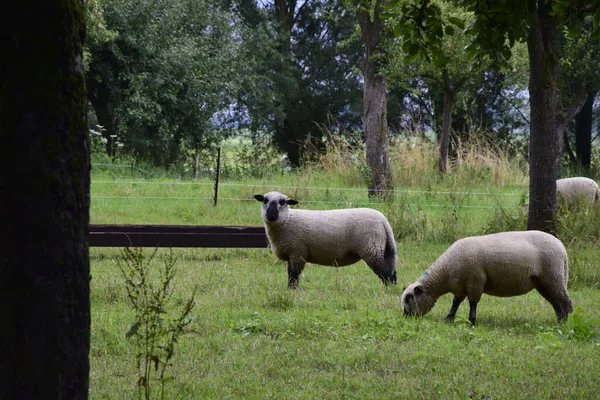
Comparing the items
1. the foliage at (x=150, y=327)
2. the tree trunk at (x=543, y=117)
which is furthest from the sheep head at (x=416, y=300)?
the tree trunk at (x=543, y=117)

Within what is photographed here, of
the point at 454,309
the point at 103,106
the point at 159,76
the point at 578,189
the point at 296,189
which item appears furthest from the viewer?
the point at 103,106

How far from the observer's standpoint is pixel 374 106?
2091 centimetres

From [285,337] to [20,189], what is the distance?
13.6 feet

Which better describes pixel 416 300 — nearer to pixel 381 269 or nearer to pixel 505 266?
pixel 505 266

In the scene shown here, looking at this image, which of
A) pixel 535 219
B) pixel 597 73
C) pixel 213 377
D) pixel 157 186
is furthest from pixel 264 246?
pixel 597 73

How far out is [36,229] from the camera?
3.87 m

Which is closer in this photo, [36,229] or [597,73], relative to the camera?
[36,229]

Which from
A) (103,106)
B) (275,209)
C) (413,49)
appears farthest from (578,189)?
(103,106)

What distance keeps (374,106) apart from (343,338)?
1392 cm

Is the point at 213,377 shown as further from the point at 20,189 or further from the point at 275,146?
the point at 275,146

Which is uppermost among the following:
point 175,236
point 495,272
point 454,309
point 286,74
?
point 286,74

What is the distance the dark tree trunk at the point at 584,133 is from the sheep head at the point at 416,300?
106 feet

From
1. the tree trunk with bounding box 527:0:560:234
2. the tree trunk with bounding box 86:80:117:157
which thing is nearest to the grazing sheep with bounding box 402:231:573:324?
the tree trunk with bounding box 527:0:560:234

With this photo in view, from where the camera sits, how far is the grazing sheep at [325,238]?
10.6m
